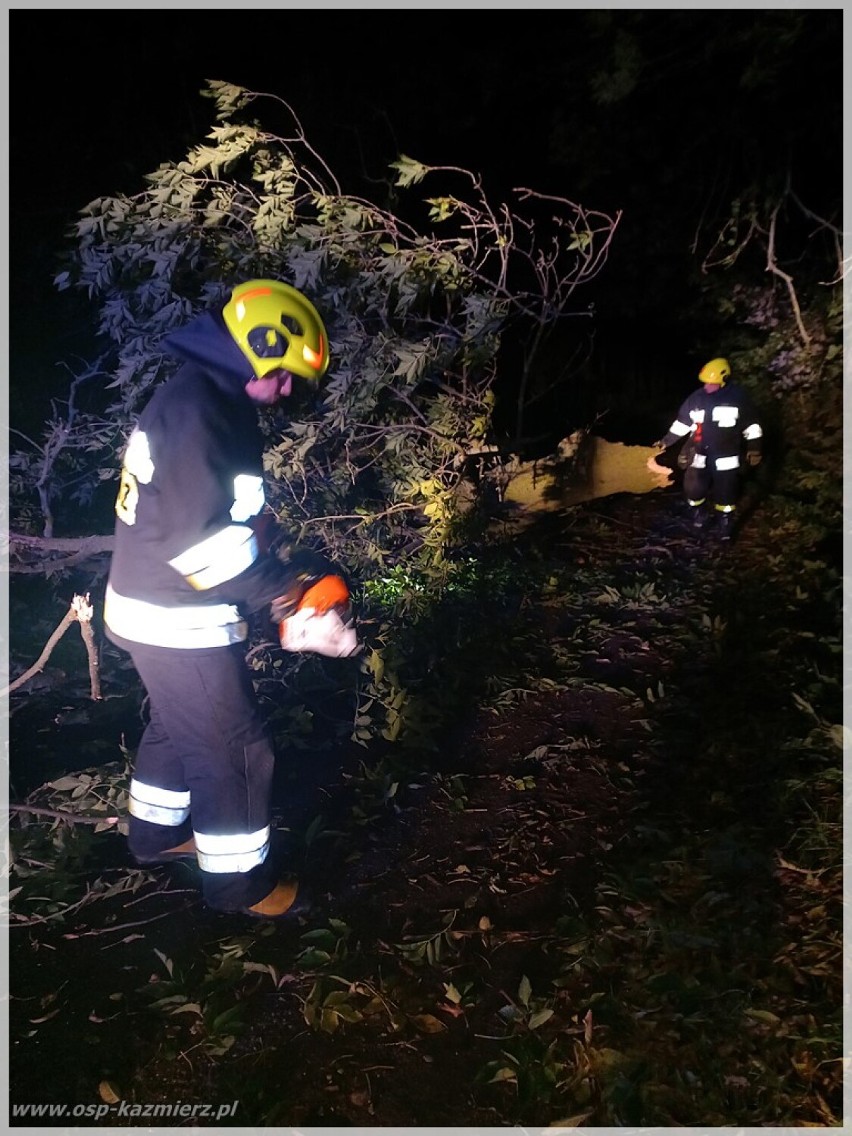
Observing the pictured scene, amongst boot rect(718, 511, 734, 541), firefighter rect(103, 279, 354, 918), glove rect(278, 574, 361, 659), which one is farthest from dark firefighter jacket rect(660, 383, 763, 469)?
glove rect(278, 574, 361, 659)

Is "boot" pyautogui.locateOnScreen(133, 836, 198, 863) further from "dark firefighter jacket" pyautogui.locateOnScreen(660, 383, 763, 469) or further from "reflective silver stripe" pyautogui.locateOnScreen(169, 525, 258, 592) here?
"dark firefighter jacket" pyautogui.locateOnScreen(660, 383, 763, 469)

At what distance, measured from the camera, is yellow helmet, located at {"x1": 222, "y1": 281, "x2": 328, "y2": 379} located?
2621 mm

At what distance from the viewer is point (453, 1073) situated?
97.1 inches

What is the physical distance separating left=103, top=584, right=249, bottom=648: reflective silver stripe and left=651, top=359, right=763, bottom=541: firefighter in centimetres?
530

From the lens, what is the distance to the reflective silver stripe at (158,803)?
3139 mm

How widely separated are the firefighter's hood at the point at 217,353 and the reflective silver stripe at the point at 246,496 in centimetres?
31

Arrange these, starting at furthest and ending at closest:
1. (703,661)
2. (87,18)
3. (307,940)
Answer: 1. (87,18)
2. (703,661)
3. (307,940)

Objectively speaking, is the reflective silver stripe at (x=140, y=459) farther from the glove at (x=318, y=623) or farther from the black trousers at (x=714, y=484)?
the black trousers at (x=714, y=484)

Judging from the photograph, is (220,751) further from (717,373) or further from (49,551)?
(717,373)

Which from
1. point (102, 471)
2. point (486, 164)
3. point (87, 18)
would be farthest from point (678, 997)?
point (486, 164)

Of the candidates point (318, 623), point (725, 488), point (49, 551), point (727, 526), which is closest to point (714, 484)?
point (725, 488)

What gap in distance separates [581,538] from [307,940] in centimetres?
495

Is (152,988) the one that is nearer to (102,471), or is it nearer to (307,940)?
(307,940)

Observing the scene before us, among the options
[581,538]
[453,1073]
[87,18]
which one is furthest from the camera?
[87,18]
